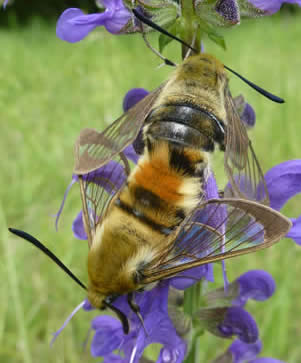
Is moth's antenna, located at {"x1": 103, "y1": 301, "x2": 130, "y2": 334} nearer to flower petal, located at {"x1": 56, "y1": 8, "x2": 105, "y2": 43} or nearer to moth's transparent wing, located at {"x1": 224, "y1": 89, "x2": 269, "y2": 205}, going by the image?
moth's transparent wing, located at {"x1": 224, "y1": 89, "x2": 269, "y2": 205}

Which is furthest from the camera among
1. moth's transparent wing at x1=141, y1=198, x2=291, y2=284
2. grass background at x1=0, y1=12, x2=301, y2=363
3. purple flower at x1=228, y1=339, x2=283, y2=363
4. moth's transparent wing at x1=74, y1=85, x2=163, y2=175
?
grass background at x1=0, y1=12, x2=301, y2=363

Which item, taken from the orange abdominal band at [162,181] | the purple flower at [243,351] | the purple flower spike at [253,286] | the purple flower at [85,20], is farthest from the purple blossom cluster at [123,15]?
the purple flower at [243,351]

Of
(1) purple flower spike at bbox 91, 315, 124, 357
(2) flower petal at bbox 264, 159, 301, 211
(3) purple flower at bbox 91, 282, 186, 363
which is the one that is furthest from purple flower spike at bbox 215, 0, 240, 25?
(1) purple flower spike at bbox 91, 315, 124, 357

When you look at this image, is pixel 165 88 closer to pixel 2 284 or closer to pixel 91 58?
pixel 2 284

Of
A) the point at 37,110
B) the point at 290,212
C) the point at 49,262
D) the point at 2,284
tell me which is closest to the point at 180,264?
the point at 2,284

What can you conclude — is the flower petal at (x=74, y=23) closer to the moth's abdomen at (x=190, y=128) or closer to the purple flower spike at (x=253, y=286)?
the moth's abdomen at (x=190, y=128)

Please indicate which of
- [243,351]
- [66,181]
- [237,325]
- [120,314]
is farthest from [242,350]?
[66,181]
